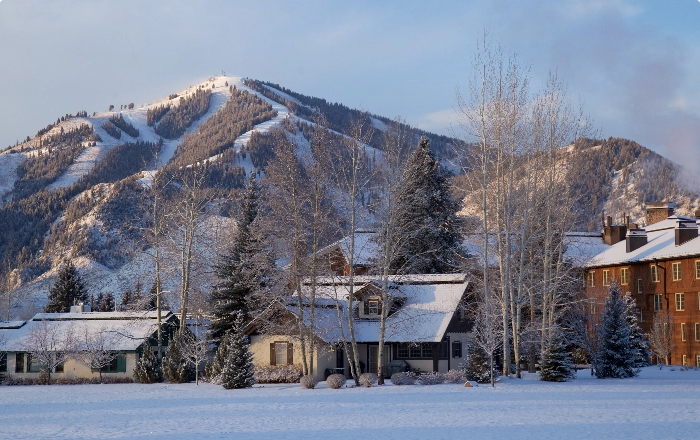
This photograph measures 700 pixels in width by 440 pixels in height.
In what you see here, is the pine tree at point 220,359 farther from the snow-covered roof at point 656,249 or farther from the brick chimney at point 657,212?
the brick chimney at point 657,212

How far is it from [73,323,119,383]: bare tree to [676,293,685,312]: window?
41432 millimetres

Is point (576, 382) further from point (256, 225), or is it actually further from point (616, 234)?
point (616, 234)

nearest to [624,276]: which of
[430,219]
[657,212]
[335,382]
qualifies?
[657,212]

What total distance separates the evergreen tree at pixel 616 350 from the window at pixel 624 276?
22.1 m

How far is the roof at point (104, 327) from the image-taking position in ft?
151

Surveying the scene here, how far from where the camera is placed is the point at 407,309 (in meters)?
43.6

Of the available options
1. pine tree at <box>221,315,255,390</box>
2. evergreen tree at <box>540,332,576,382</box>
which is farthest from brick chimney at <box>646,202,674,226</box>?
pine tree at <box>221,315,255,390</box>

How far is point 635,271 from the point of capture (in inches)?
2494

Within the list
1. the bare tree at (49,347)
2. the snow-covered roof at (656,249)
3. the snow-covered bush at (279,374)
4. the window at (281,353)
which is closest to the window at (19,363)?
the bare tree at (49,347)

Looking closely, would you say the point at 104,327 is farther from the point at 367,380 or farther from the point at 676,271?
the point at 676,271

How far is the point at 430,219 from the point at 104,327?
2211cm

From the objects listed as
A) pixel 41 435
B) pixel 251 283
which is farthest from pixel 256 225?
pixel 41 435

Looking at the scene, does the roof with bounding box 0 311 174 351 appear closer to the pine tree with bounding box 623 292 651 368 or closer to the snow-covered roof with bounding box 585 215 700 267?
the pine tree with bounding box 623 292 651 368

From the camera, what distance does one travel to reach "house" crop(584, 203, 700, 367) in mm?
57000
